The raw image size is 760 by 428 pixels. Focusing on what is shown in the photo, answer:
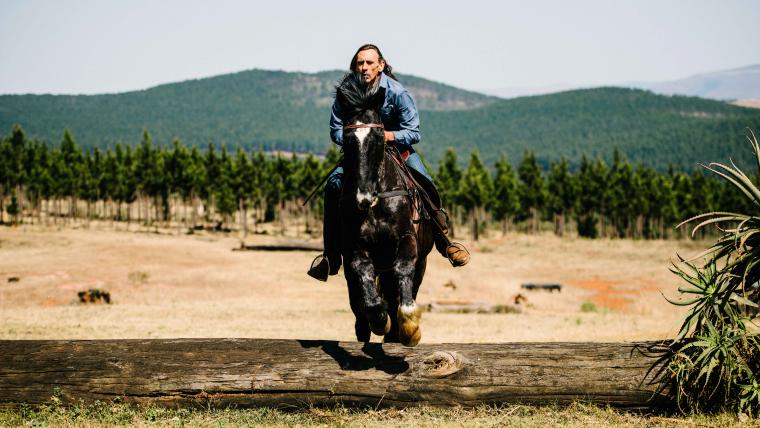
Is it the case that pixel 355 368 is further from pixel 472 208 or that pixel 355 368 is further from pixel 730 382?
pixel 472 208

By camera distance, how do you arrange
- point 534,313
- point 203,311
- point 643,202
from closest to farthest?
point 203,311 < point 534,313 < point 643,202

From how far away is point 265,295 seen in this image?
34.2 meters

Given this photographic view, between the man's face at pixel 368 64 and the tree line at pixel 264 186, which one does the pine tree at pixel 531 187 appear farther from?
the man's face at pixel 368 64

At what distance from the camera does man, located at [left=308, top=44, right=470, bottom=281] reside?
8.61 meters

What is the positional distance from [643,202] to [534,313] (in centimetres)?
8289

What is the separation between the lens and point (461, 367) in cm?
824

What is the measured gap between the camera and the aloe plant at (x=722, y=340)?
7988 mm

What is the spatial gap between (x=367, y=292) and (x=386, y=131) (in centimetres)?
227

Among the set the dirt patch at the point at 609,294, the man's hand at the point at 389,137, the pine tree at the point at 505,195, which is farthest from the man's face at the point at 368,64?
the pine tree at the point at 505,195

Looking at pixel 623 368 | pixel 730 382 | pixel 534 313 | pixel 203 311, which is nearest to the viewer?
pixel 730 382

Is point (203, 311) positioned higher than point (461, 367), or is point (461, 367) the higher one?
point (461, 367)

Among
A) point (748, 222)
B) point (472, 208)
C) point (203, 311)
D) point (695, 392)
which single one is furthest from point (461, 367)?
point (472, 208)

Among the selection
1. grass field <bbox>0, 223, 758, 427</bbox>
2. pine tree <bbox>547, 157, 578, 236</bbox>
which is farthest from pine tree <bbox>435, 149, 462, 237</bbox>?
grass field <bbox>0, 223, 758, 427</bbox>

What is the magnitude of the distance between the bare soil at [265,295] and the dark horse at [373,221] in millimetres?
3522
